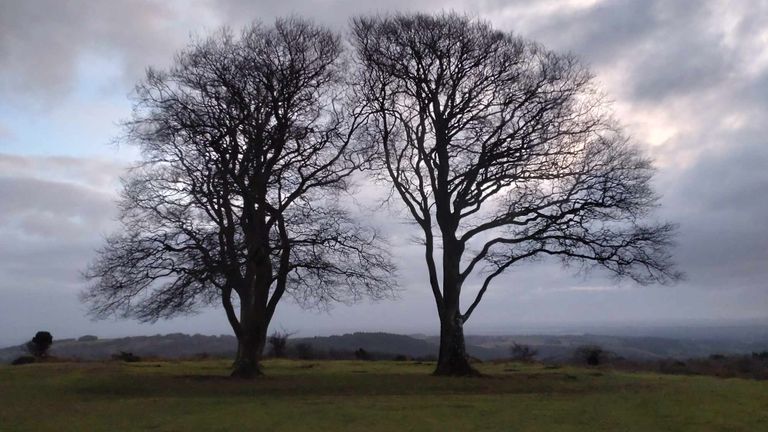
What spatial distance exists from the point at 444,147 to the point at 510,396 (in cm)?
1073

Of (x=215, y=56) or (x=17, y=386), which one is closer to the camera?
(x=17, y=386)

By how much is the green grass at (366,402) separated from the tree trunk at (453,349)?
0.80 metres

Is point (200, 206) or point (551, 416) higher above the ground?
point (200, 206)

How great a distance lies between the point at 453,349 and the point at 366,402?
32.3ft

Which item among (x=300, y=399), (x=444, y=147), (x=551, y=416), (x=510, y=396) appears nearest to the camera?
(x=551, y=416)

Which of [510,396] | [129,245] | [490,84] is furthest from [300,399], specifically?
[490,84]

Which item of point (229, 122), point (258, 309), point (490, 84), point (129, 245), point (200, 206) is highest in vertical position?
point (490, 84)

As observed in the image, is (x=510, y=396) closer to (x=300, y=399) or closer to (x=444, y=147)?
(x=300, y=399)

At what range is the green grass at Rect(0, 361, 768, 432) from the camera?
14523 mm

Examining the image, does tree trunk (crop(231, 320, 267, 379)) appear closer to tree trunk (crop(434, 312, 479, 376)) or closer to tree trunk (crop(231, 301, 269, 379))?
tree trunk (crop(231, 301, 269, 379))

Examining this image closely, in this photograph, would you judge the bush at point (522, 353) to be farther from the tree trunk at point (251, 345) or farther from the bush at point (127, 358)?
the tree trunk at point (251, 345)

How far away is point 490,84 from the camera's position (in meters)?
27.0

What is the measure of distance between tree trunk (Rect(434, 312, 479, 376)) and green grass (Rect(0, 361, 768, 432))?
80cm

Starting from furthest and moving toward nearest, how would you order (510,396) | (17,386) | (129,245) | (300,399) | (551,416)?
(129,245) → (17,386) → (510,396) → (300,399) → (551,416)
